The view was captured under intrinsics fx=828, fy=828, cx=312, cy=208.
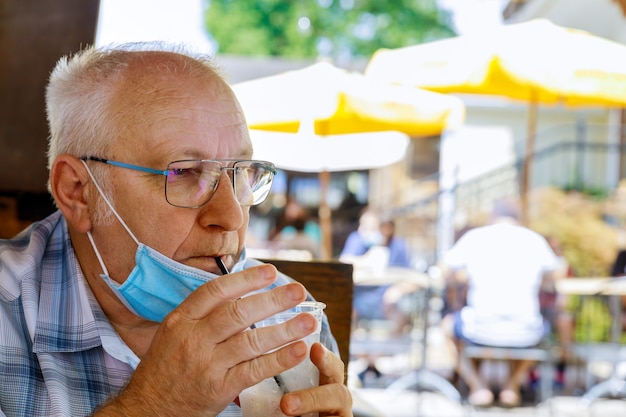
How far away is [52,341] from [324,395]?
654 mm

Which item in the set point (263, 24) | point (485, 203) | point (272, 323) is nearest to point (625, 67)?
point (272, 323)

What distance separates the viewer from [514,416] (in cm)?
718

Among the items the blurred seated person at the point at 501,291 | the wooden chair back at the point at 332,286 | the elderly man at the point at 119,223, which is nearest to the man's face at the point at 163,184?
the elderly man at the point at 119,223

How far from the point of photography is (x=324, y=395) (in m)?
1.47

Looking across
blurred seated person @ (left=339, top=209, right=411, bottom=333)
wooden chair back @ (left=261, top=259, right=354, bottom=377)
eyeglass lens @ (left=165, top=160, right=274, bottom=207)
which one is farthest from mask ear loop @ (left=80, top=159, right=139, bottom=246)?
blurred seated person @ (left=339, top=209, right=411, bottom=333)

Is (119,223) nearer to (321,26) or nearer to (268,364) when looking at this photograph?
(268,364)

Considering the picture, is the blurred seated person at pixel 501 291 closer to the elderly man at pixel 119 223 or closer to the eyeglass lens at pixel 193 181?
the elderly man at pixel 119 223

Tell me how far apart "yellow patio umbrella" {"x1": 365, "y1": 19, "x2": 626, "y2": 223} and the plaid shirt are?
4.81 m

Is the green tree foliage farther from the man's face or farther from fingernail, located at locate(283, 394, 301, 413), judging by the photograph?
fingernail, located at locate(283, 394, 301, 413)

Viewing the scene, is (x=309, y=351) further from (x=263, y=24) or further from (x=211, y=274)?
(x=263, y=24)

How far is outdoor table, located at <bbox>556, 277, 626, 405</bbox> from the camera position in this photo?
715 cm

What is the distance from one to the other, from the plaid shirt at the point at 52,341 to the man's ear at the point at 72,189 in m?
0.08

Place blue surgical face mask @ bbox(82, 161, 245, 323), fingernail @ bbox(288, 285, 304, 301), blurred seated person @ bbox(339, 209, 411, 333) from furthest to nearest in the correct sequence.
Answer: blurred seated person @ bbox(339, 209, 411, 333)
blue surgical face mask @ bbox(82, 161, 245, 323)
fingernail @ bbox(288, 285, 304, 301)

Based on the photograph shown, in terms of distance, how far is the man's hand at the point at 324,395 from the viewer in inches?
55.9
